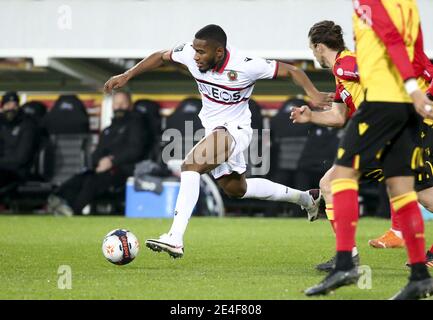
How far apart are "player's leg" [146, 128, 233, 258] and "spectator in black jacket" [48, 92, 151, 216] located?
302 inches

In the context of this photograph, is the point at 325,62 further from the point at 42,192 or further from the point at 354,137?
the point at 42,192

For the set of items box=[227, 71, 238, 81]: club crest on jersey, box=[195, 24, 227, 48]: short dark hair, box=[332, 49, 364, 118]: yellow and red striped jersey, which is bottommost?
box=[332, 49, 364, 118]: yellow and red striped jersey

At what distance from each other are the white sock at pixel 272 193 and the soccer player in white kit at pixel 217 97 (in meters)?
0.28

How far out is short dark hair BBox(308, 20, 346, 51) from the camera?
27.2ft

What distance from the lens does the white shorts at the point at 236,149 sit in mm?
8914

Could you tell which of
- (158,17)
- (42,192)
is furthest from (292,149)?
(42,192)

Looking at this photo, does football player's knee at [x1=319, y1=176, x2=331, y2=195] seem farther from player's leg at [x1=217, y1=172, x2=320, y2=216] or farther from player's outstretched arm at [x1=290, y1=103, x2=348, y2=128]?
player's leg at [x1=217, y1=172, x2=320, y2=216]

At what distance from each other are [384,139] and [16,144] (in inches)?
459

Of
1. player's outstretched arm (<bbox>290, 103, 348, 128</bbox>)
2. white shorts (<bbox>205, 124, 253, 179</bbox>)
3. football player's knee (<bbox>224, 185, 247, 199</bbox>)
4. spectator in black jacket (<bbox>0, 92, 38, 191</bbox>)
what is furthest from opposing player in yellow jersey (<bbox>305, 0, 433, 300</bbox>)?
spectator in black jacket (<bbox>0, 92, 38, 191</bbox>)

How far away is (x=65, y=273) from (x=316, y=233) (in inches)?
231

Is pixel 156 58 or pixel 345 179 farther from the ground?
pixel 156 58

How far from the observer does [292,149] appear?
54.1 ft

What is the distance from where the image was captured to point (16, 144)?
16.7m

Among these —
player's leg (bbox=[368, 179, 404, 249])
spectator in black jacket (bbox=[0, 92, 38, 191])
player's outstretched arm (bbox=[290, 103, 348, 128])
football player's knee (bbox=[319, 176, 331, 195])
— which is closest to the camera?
player's outstretched arm (bbox=[290, 103, 348, 128])
